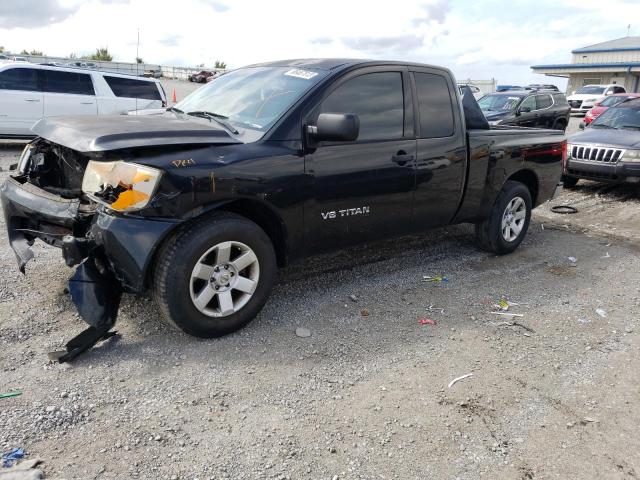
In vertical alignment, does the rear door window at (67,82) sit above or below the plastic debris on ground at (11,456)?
above

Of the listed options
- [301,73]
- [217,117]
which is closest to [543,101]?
[301,73]

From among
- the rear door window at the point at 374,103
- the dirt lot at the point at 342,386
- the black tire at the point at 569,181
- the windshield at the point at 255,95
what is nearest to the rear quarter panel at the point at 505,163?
the dirt lot at the point at 342,386

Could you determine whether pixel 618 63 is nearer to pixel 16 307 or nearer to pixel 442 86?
pixel 442 86

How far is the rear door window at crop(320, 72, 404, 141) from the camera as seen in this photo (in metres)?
4.05

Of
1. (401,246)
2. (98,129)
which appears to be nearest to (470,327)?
(401,246)

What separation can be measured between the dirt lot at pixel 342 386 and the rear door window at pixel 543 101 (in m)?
12.4

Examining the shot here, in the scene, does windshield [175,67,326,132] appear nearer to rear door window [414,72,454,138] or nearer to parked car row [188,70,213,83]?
rear door window [414,72,454,138]

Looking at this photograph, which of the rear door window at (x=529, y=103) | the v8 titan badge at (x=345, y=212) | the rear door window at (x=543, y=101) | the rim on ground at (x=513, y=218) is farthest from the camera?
the rear door window at (x=543, y=101)

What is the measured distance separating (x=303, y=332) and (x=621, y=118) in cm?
898

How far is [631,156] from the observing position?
8.62 metres

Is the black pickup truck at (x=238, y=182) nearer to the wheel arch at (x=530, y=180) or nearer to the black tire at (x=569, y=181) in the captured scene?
the wheel arch at (x=530, y=180)

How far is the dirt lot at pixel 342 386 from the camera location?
2600 mm

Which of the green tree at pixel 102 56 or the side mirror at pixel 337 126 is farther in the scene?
the green tree at pixel 102 56

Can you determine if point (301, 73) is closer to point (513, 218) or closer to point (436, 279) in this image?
point (436, 279)
